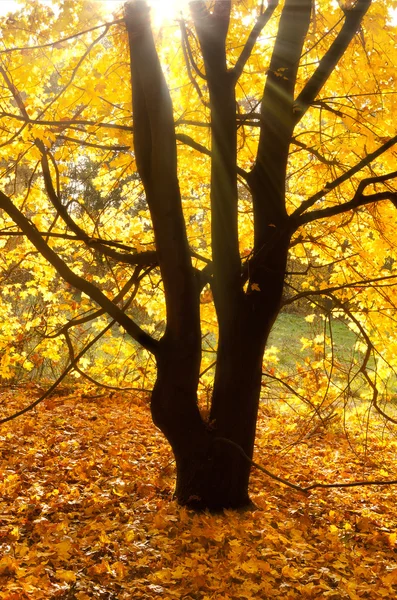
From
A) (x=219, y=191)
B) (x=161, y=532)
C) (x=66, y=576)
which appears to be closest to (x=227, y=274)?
(x=219, y=191)

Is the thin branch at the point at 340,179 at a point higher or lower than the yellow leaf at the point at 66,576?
higher

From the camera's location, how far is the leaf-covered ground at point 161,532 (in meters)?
2.94

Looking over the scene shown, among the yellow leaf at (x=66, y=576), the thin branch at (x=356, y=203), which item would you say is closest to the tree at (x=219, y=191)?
the thin branch at (x=356, y=203)

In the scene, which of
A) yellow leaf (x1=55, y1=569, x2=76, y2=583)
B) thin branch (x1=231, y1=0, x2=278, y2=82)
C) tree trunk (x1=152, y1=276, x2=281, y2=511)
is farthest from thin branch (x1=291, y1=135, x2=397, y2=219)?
yellow leaf (x1=55, y1=569, x2=76, y2=583)

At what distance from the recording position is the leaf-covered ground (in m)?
2.94

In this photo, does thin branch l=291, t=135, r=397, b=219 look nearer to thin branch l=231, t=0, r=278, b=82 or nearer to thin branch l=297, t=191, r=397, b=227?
thin branch l=297, t=191, r=397, b=227

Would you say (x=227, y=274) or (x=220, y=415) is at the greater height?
(x=227, y=274)

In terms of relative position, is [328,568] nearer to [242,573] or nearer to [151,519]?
[242,573]

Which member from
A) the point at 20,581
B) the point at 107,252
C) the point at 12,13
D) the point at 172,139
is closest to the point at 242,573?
the point at 20,581

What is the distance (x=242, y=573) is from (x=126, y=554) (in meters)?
0.73

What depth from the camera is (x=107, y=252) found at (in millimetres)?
3785

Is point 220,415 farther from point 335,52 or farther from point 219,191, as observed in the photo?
point 335,52

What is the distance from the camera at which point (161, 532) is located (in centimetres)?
354

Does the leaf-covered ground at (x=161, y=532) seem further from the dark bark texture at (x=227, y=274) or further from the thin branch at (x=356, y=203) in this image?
the thin branch at (x=356, y=203)
